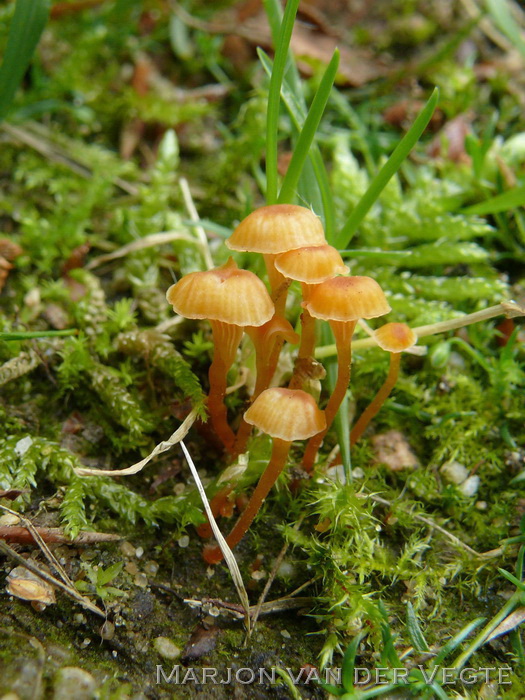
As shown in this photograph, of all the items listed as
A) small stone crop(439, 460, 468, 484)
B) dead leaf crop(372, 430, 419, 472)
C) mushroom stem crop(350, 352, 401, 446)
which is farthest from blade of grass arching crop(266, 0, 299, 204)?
small stone crop(439, 460, 468, 484)

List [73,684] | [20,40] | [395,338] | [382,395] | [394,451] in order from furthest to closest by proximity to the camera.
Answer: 1. [20,40]
2. [394,451]
3. [382,395]
4. [395,338]
5. [73,684]

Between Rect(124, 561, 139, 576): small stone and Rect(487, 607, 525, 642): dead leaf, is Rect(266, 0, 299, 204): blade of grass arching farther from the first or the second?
Rect(487, 607, 525, 642): dead leaf

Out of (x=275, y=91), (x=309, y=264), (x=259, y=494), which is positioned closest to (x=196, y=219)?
(x=275, y=91)

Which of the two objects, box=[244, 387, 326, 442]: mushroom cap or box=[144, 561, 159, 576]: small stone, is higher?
box=[244, 387, 326, 442]: mushroom cap

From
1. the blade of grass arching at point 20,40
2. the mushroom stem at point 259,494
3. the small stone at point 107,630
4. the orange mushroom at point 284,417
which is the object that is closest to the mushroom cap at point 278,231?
the orange mushroom at point 284,417

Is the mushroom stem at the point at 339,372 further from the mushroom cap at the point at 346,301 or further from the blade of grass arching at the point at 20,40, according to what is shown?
the blade of grass arching at the point at 20,40

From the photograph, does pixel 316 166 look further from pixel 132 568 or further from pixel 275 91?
pixel 132 568
